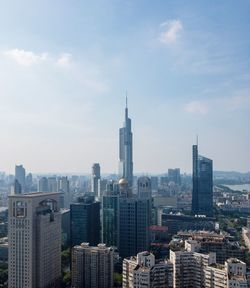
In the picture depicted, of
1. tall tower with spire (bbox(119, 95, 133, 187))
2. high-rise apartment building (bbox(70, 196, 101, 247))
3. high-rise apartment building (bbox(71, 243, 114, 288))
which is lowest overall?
high-rise apartment building (bbox(71, 243, 114, 288))

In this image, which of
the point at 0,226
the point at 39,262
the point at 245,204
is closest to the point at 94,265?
the point at 39,262

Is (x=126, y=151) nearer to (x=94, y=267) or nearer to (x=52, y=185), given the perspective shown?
(x=52, y=185)

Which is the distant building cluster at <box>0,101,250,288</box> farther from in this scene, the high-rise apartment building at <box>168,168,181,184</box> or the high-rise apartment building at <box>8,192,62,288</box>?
the high-rise apartment building at <box>168,168,181,184</box>

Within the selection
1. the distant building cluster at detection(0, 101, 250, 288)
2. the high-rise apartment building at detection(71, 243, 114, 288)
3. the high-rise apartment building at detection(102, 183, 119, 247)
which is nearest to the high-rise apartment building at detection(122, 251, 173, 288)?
the distant building cluster at detection(0, 101, 250, 288)

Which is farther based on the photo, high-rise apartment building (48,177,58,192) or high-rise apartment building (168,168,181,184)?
high-rise apartment building (168,168,181,184)

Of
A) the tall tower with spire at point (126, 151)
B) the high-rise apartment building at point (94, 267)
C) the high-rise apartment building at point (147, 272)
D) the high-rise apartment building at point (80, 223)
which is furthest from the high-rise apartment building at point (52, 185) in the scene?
the high-rise apartment building at point (147, 272)

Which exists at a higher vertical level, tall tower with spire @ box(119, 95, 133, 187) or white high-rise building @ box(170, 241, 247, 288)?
tall tower with spire @ box(119, 95, 133, 187)

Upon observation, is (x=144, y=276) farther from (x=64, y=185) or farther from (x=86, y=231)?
(x=64, y=185)
